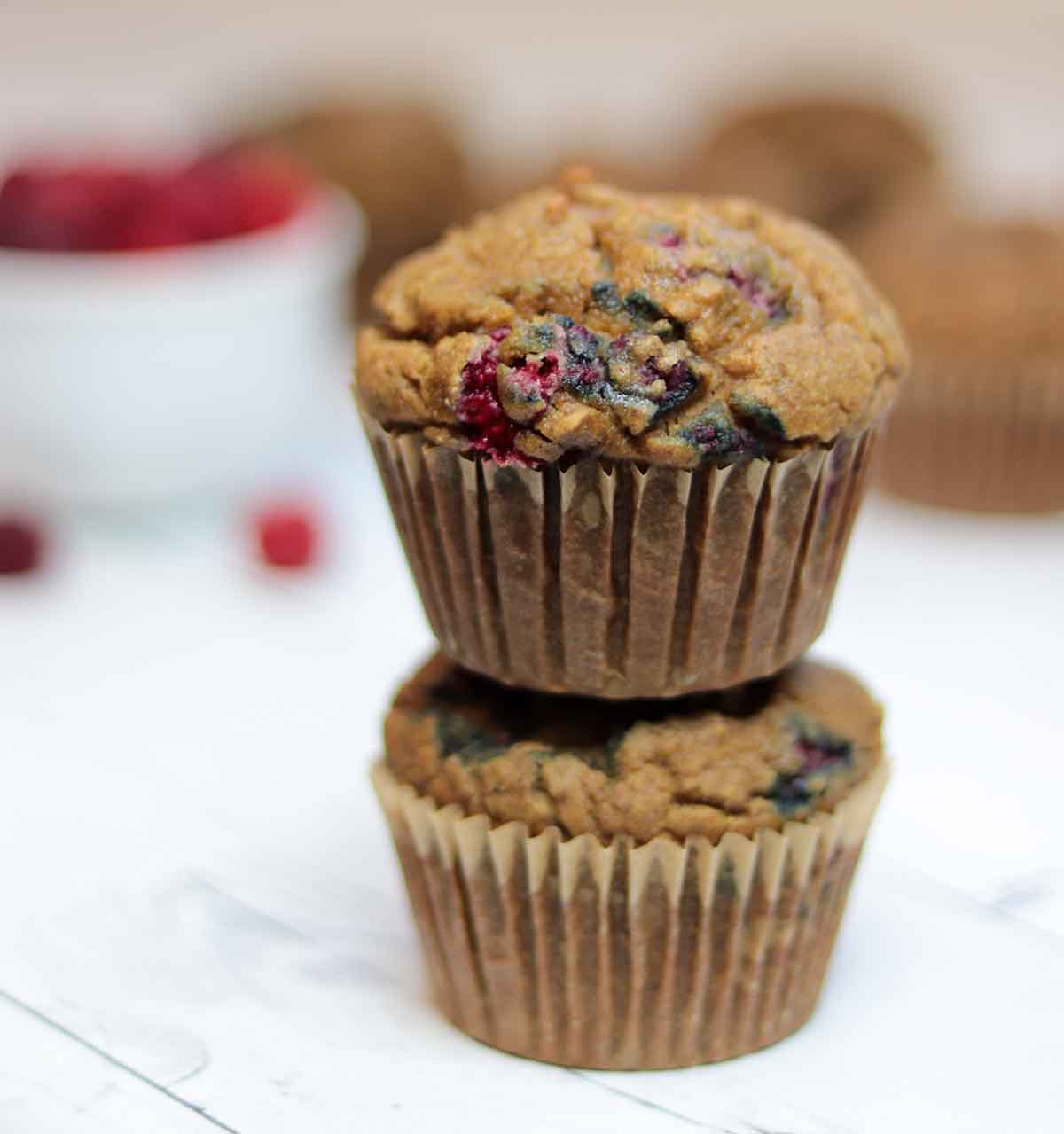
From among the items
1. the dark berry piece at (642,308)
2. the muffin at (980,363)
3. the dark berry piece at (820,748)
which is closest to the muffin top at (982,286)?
the muffin at (980,363)

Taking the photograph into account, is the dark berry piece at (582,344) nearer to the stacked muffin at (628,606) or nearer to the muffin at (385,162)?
the stacked muffin at (628,606)

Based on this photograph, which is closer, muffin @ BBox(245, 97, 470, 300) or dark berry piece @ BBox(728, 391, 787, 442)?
dark berry piece @ BBox(728, 391, 787, 442)

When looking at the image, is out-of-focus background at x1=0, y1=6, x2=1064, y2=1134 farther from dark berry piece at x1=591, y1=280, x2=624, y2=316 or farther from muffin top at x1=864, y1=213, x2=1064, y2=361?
dark berry piece at x1=591, y1=280, x2=624, y2=316

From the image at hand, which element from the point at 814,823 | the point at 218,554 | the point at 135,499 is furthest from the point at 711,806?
the point at 135,499

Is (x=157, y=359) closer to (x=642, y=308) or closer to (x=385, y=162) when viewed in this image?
(x=385, y=162)

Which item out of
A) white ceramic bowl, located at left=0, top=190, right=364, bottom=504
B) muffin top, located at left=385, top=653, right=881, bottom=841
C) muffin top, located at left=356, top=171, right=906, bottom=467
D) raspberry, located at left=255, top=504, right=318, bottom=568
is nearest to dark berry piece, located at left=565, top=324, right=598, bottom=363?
muffin top, located at left=356, top=171, right=906, bottom=467

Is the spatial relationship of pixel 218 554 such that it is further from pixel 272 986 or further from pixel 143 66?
pixel 143 66

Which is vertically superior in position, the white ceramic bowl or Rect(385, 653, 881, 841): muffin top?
Rect(385, 653, 881, 841): muffin top
